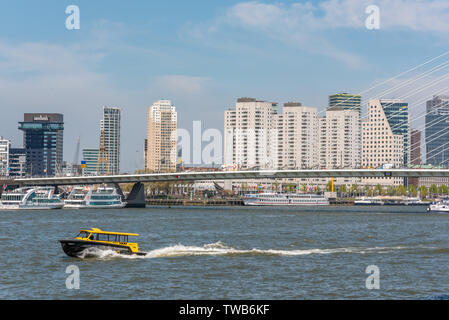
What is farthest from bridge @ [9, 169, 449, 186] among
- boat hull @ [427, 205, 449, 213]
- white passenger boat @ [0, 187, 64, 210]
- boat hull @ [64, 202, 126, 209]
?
boat hull @ [427, 205, 449, 213]

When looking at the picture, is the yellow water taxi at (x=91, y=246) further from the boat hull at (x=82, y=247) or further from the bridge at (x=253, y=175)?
the bridge at (x=253, y=175)

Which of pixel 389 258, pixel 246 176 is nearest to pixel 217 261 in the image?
pixel 389 258

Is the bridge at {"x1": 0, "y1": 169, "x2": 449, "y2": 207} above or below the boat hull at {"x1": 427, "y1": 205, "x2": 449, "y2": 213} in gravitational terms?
above

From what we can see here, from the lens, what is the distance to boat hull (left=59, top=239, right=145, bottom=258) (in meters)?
36.8

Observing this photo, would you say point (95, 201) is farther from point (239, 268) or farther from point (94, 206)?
point (239, 268)

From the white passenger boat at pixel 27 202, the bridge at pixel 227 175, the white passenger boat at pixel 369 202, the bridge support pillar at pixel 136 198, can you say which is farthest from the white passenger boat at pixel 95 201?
the white passenger boat at pixel 369 202

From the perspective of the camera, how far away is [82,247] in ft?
121

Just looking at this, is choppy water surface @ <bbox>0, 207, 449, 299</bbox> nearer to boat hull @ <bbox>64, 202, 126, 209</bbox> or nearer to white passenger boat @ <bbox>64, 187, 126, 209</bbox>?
boat hull @ <bbox>64, 202, 126, 209</bbox>

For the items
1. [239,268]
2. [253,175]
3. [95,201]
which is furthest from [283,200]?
[239,268]

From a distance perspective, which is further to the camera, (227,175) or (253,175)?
(227,175)

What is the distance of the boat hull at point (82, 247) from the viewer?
36812 millimetres
